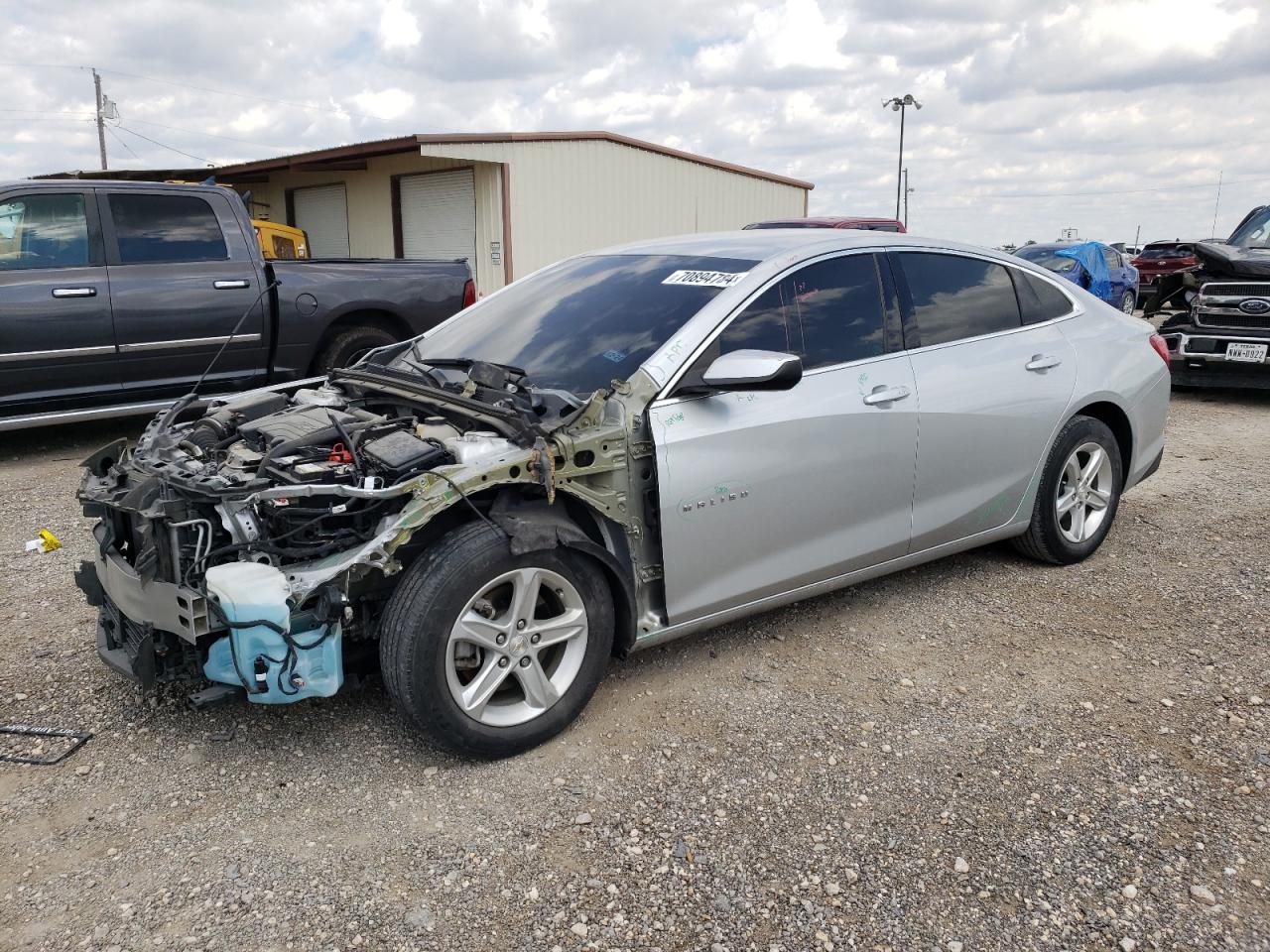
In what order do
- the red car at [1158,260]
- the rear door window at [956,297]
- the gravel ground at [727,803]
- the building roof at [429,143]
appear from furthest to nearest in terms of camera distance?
the red car at [1158,260] → the building roof at [429,143] → the rear door window at [956,297] → the gravel ground at [727,803]

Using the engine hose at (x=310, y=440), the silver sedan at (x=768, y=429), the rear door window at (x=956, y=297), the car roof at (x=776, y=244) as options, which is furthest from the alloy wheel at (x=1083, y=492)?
the engine hose at (x=310, y=440)

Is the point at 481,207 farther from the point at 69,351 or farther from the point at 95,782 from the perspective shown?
the point at 95,782

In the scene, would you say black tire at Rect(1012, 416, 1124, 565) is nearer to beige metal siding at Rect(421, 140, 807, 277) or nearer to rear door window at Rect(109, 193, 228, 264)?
rear door window at Rect(109, 193, 228, 264)

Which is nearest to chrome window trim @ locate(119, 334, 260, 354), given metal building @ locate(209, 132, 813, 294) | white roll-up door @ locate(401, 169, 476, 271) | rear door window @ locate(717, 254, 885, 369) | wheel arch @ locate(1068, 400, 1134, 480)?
rear door window @ locate(717, 254, 885, 369)

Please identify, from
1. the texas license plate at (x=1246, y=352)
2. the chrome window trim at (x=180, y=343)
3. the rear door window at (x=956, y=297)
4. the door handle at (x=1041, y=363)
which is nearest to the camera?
the rear door window at (x=956, y=297)

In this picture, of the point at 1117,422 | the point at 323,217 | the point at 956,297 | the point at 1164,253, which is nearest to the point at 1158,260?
the point at 1164,253

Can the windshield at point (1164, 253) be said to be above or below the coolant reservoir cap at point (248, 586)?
above

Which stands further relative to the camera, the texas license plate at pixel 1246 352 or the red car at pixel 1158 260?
the red car at pixel 1158 260

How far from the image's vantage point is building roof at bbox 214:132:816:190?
48.9 feet

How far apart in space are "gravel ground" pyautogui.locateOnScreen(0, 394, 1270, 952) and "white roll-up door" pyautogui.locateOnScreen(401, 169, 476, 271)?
1304 centimetres

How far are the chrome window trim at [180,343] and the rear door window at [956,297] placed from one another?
4.94 meters

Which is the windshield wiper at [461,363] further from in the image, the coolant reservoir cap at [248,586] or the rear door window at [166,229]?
the rear door window at [166,229]

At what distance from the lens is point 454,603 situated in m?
2.94

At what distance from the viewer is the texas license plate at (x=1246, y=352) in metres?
9.27
